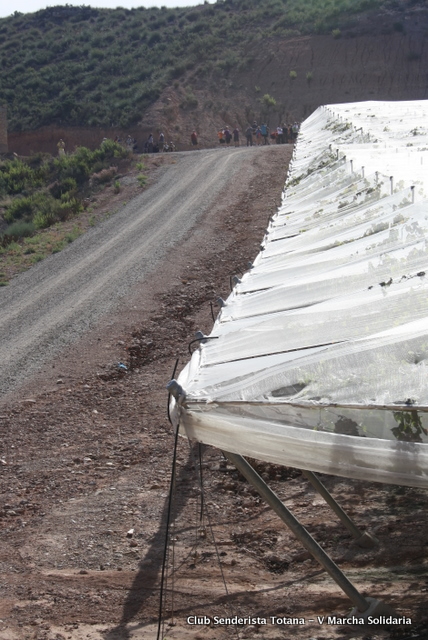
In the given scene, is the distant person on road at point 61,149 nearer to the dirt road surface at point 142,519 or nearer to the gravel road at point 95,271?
the gravel road at point 95,271

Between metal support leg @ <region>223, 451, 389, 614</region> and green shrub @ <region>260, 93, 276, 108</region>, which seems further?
green shrub @ <region>260, 93, 276, 108</region>

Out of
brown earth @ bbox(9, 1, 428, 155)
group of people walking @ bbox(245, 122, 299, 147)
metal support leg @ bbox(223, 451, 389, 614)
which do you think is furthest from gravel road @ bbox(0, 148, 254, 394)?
brown earth @ bbox(9, 1, 428, 155)

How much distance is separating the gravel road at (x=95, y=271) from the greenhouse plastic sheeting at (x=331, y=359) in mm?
6150

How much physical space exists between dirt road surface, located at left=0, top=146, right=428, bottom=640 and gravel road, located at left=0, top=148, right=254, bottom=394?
120 mm

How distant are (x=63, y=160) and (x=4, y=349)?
23.0 meters

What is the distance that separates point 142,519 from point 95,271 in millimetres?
12678

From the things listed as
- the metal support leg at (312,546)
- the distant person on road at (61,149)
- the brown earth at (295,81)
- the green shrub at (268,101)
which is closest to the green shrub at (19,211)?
the distant person on road at (61,149)

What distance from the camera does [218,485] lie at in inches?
291

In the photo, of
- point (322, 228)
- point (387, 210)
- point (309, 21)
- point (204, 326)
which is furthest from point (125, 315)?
point (309, 21)

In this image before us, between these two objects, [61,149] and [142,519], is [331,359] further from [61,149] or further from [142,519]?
[61,149]

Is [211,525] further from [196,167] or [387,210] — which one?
[196,167]

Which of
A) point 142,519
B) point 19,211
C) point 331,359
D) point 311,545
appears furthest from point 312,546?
point 19,211

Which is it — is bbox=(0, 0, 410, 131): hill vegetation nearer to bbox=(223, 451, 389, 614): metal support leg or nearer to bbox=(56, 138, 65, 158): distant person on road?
bbox=(56, 138, 65, 158): distant person on road

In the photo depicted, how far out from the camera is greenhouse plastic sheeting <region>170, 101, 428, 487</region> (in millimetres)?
3814
